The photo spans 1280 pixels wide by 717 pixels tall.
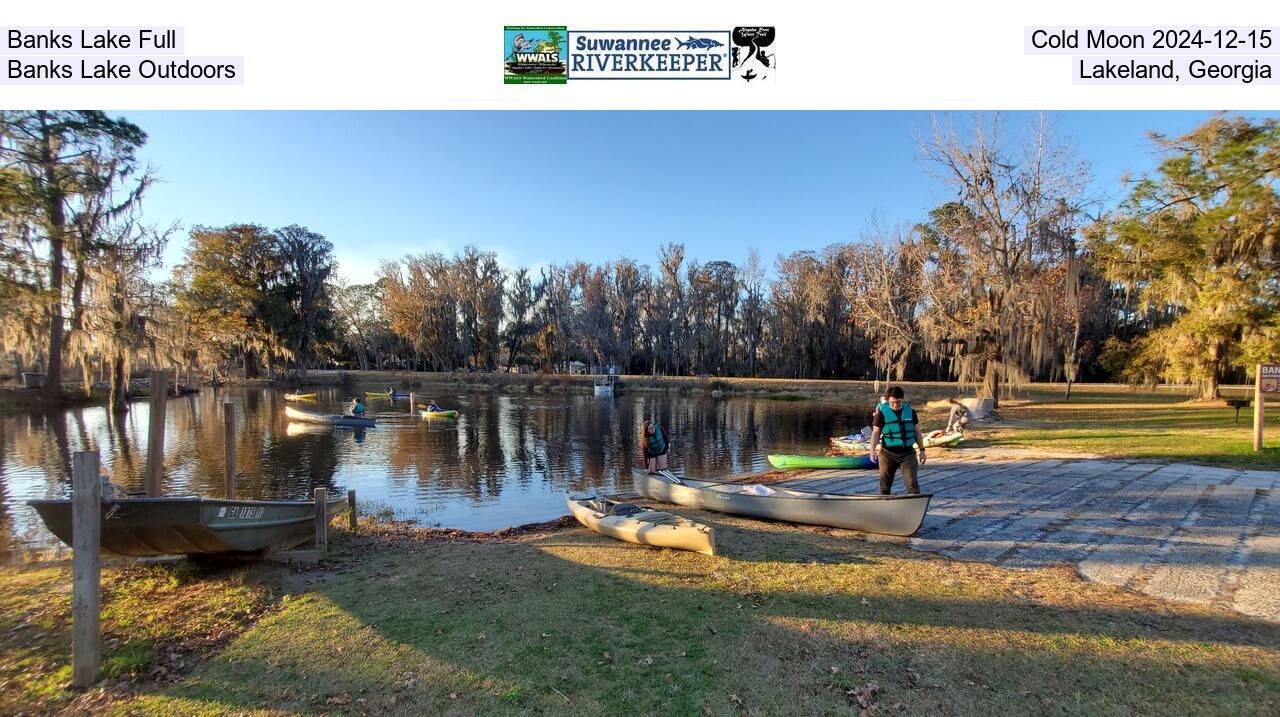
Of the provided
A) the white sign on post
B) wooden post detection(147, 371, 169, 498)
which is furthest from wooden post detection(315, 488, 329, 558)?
the white sign on post

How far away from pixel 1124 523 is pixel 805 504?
168 inches

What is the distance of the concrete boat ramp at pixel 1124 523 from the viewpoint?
5484mm

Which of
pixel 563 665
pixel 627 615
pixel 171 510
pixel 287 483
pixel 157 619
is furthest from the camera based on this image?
pixel 287 483

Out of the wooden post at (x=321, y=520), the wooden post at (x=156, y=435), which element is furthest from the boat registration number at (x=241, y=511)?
the wooden post at (x=156, y=435)

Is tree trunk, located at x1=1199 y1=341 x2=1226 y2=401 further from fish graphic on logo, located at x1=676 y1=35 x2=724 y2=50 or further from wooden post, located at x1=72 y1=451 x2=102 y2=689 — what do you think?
wooden post, located at x1=72 y1=451 x2=102 y2=689

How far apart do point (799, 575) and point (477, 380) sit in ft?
183

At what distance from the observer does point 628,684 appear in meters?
3.93

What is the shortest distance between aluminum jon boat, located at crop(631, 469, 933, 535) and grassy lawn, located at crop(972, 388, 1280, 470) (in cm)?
942

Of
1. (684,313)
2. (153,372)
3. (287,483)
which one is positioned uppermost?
(684,313)

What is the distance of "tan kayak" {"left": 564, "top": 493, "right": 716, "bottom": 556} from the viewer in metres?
6.81

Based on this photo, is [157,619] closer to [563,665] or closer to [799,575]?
[563,665]

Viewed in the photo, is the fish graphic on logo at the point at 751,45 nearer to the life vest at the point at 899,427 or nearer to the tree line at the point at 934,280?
the life vest at the point at 899,427

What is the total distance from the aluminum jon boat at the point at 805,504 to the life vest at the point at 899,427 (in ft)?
2.46

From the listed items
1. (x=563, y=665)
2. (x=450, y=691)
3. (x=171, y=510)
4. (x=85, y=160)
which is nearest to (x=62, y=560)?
(x=171, y=510)
